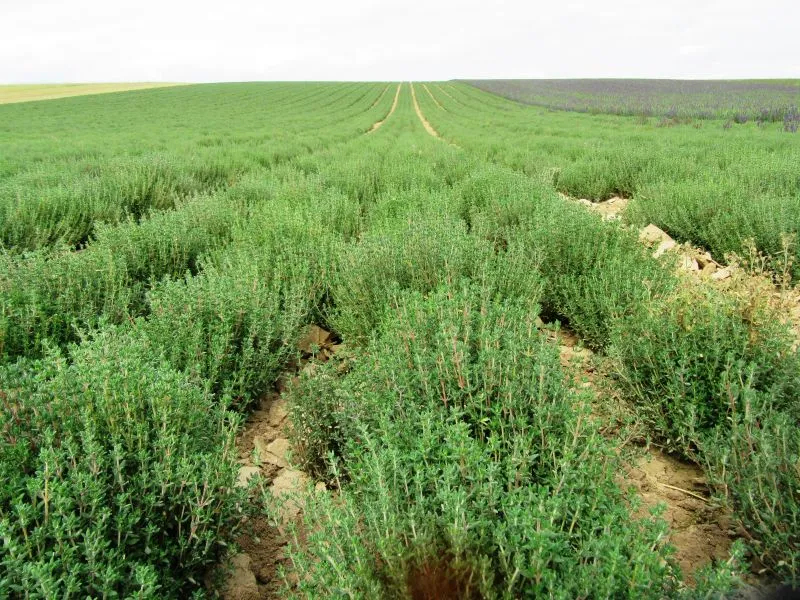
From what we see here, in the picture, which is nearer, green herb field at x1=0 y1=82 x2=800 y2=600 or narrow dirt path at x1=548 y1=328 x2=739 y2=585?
green herb field at x1=0 y1=82 x2=800 y2=600

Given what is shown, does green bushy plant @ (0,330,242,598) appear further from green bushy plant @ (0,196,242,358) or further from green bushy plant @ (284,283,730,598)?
green bushy plant @ (0,196,242,358)

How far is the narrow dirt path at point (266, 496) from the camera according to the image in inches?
66.0

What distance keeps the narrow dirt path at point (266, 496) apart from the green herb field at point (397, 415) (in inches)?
0.5

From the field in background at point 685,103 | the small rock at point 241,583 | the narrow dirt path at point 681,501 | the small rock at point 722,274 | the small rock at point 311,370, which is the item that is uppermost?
the field in background at point 685,103

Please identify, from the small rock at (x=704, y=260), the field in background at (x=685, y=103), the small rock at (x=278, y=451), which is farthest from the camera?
the field in background at (x=685, y=103)

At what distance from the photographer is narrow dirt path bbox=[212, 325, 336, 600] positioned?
1.68 metres

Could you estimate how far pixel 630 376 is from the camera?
244 centimetres

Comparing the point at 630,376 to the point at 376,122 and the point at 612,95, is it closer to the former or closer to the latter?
the point at 376,122

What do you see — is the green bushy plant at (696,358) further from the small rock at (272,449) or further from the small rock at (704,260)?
the small rock at (704,260)

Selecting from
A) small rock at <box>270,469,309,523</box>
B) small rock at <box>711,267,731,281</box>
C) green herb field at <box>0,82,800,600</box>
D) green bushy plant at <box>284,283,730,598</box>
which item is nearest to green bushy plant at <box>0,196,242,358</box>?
green herb field at <box>0,82,800,600</box>

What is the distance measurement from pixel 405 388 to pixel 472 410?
0.28 m

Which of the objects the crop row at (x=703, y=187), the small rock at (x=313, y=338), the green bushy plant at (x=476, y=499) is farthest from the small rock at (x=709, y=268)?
the small rock at (x=313, y=338)

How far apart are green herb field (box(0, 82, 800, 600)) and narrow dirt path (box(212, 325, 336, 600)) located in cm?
1

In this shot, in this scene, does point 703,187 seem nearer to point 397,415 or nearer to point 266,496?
point 397,415
